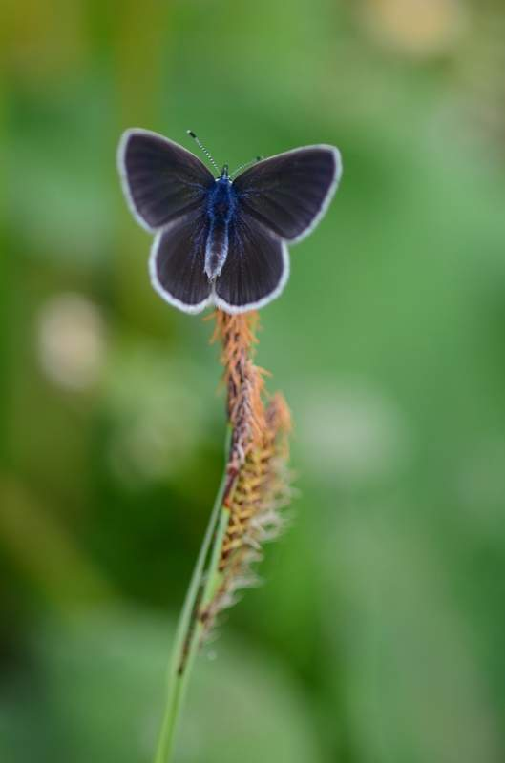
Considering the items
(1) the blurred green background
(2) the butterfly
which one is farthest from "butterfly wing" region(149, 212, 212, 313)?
(1) the blurred green background

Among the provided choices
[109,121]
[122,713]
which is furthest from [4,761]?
[109,121]

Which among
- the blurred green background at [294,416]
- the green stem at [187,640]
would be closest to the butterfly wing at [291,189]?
the green stem at [187,640]

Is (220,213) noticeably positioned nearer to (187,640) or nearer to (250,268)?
(250,268)

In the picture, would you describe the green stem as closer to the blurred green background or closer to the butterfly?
the butterfly

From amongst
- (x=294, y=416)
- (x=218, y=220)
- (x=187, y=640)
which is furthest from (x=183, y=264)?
(x=294, y=416)

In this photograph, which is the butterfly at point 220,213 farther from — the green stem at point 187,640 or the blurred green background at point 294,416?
the blurred green background at point 294,416

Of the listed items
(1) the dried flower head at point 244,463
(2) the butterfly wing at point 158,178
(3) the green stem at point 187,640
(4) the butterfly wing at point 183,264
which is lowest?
(3) the green stem at point 187,640

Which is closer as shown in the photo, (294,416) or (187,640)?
(187,640)

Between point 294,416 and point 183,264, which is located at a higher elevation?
point 294,416
